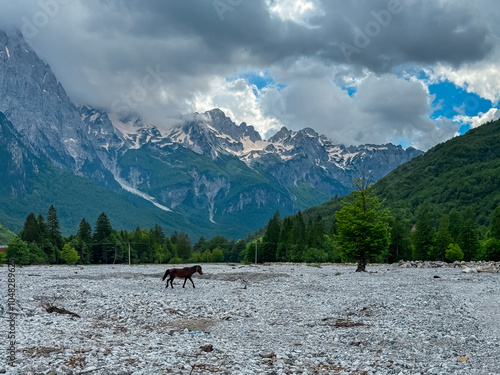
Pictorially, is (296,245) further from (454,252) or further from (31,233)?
(31,233)

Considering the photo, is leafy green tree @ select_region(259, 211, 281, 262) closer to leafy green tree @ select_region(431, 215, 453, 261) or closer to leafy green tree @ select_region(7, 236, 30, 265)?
leafy green tree @ select_region(431, 215, 453, 261)

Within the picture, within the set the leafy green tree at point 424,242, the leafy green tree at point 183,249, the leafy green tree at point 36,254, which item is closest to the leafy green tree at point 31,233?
the leafy green tree at point 36,254

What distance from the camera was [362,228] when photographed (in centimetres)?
5103

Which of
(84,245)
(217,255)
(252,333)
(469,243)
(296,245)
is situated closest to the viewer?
(252,333)

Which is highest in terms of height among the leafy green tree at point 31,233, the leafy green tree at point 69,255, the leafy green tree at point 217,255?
the leafy green tree at point 31,233

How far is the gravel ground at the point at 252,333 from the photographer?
36.8 ft

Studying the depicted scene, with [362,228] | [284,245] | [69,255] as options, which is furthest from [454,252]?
[69,255]

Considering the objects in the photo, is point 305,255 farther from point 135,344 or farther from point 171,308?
point 135,344

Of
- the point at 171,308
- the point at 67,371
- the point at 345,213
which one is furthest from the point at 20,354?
the point at 345,213

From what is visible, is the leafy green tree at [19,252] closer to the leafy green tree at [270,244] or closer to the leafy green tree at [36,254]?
the leafy green tree at [36,254]

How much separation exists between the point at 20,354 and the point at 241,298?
1486cm

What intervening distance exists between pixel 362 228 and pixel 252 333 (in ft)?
123

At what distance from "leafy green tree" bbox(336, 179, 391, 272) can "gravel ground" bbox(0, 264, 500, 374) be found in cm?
2488

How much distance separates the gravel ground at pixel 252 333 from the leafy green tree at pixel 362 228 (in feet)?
81.6
